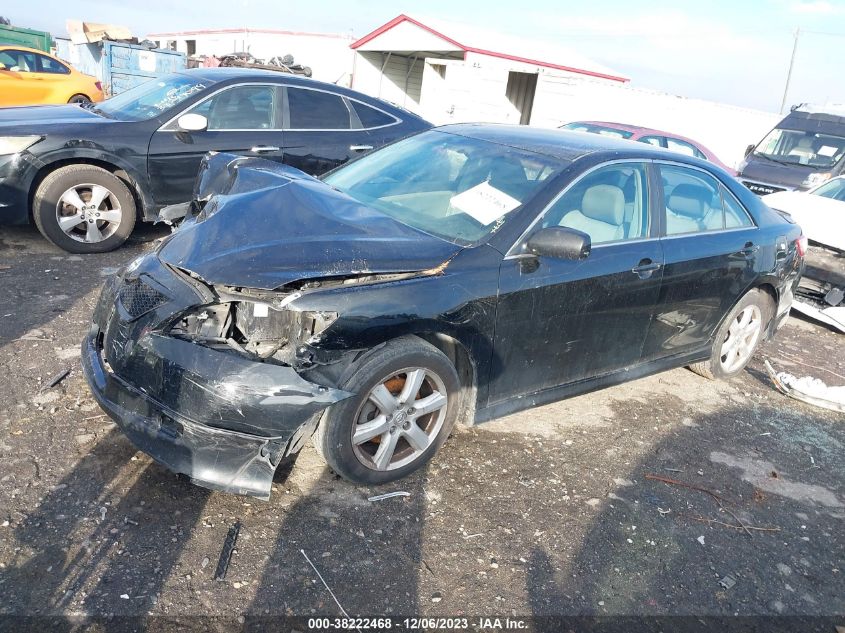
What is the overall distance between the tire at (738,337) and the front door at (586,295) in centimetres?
109

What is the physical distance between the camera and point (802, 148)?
13.1 m

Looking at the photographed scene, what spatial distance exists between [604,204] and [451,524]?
1.99 m

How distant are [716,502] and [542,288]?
149 cm

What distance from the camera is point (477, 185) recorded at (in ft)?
12.3

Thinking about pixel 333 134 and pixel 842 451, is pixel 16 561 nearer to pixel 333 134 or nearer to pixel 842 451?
pixel 842 451

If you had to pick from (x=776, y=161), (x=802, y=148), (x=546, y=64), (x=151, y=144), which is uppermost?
(x=546, y=64)

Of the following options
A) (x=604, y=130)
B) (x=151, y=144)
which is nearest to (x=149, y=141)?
(x=151, y=144)

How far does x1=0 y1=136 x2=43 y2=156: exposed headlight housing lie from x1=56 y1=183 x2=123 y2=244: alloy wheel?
0.47 metres

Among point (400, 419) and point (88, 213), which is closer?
point (400, 419)

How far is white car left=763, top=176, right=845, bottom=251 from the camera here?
6.71 m

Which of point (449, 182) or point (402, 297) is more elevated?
point (449, 182)

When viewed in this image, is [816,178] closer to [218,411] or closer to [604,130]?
[604,130]

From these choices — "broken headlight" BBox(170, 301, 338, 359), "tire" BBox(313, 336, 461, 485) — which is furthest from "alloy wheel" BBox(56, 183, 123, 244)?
"tire" BBox(313, 336, 461, 485)

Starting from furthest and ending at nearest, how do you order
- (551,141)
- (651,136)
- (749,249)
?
(651,136)
(749,249)
(551,141)
